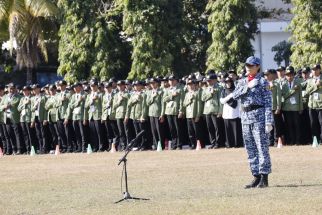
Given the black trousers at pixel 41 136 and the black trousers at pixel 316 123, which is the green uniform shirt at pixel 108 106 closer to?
the black trousers at pixel 41 136

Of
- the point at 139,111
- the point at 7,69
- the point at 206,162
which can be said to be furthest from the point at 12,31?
the point at 206,162

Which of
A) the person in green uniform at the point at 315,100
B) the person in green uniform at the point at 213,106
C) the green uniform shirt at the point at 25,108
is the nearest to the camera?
the person in green uniform at the point at 315,100

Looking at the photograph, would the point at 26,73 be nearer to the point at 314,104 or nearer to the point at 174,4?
the point at 174,4

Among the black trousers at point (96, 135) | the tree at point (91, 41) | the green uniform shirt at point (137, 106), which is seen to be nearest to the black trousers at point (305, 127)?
the green uniform shirt at point (137, 106)

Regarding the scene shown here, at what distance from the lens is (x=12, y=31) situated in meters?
36.2

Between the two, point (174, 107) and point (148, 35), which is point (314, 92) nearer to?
A: point (174, 107)

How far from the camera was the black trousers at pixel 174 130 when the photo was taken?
27.0m

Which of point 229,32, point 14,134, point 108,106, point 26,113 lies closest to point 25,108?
point 26,113

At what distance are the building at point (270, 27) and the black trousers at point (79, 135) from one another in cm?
1131

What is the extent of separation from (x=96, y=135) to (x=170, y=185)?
13270mm

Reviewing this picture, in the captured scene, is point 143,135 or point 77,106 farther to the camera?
point 77,106

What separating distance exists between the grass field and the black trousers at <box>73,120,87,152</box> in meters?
4.94

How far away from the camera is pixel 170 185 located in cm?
1620

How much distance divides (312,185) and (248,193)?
3.91ft
